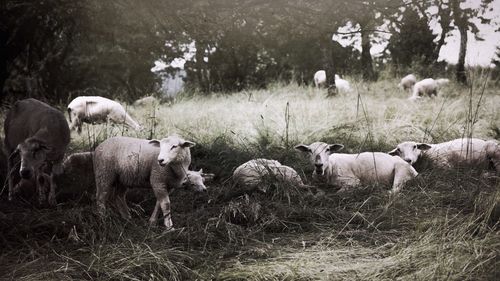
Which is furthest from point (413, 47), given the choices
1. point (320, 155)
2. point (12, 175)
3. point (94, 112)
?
point (12, 175)

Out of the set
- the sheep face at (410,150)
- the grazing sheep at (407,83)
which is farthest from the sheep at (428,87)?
→ the sheep face at (410,150)

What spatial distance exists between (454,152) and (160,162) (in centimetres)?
320

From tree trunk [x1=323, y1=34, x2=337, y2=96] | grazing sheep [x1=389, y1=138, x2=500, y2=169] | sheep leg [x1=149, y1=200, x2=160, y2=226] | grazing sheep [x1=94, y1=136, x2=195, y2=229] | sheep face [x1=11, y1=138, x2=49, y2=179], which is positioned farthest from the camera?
tree trunk [x1=323, y1=34, x2=337, y2=96]

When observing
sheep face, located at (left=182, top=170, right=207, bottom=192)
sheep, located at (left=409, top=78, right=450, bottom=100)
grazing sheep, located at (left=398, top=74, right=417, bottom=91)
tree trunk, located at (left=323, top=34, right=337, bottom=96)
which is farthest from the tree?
sheep face, located at (left=182, top=170, right=207, bottom=192)

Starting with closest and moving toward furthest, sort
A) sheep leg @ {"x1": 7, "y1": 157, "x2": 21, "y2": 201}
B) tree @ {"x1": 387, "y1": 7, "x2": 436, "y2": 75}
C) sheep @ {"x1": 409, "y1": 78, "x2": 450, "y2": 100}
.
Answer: sheep leg @ {"x1": 7, "y1": 157, "x2": 21, "y2": 201} → sheep @ {"x1": 409, "y1": 78, "x2": 450, "y2": 100} → tree @ {"x1": 387, "y1": 7, "x2": 436, "y2": 75}

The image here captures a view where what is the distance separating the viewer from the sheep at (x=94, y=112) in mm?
8344

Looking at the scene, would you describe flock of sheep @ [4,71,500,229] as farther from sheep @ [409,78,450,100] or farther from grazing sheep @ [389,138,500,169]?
sheep @ [409,78,450,100]

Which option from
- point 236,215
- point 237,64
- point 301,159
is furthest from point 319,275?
point 237,64

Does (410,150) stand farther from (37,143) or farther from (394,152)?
(37,143)

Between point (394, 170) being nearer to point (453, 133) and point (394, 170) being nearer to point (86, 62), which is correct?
point (453, 133)

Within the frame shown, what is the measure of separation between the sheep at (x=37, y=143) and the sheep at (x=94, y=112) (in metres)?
2.41

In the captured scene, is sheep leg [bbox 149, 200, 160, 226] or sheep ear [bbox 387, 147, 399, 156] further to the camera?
sheep ear [bbox 387, 147, 399, 156]

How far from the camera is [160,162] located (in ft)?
12.9

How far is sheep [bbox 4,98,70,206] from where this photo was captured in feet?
15.7
